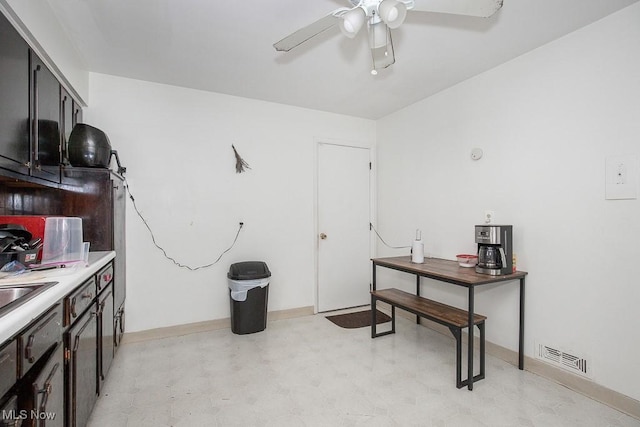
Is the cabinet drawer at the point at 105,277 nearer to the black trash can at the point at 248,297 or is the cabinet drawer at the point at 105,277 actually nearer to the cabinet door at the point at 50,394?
the cabinet door at the point at 50,394

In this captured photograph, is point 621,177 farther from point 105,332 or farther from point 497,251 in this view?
point 105,332

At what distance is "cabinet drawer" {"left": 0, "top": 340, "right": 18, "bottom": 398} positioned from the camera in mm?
871

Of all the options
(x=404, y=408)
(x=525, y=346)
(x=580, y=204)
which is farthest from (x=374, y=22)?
(x=525, y=346)

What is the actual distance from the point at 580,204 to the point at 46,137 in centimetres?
363

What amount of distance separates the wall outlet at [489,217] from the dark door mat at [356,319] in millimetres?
1611

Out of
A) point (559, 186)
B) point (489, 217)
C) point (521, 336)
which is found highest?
point (559, 186)

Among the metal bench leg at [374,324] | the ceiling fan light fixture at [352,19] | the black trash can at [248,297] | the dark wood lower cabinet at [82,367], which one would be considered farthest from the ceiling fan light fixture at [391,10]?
the black trash can at [248,297]

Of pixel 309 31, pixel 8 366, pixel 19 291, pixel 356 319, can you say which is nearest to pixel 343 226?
pixel 356 319

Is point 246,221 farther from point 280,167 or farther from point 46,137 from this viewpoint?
point 46,137

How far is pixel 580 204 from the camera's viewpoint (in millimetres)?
2170

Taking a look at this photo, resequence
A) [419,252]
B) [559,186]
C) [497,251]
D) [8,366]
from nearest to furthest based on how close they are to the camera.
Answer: [8,366]
[559,186]
[497,251]
[419,252]

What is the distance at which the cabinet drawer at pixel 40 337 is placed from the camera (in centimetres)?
101

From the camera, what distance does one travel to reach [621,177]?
1.97 meters

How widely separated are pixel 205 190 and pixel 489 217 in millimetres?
2829
